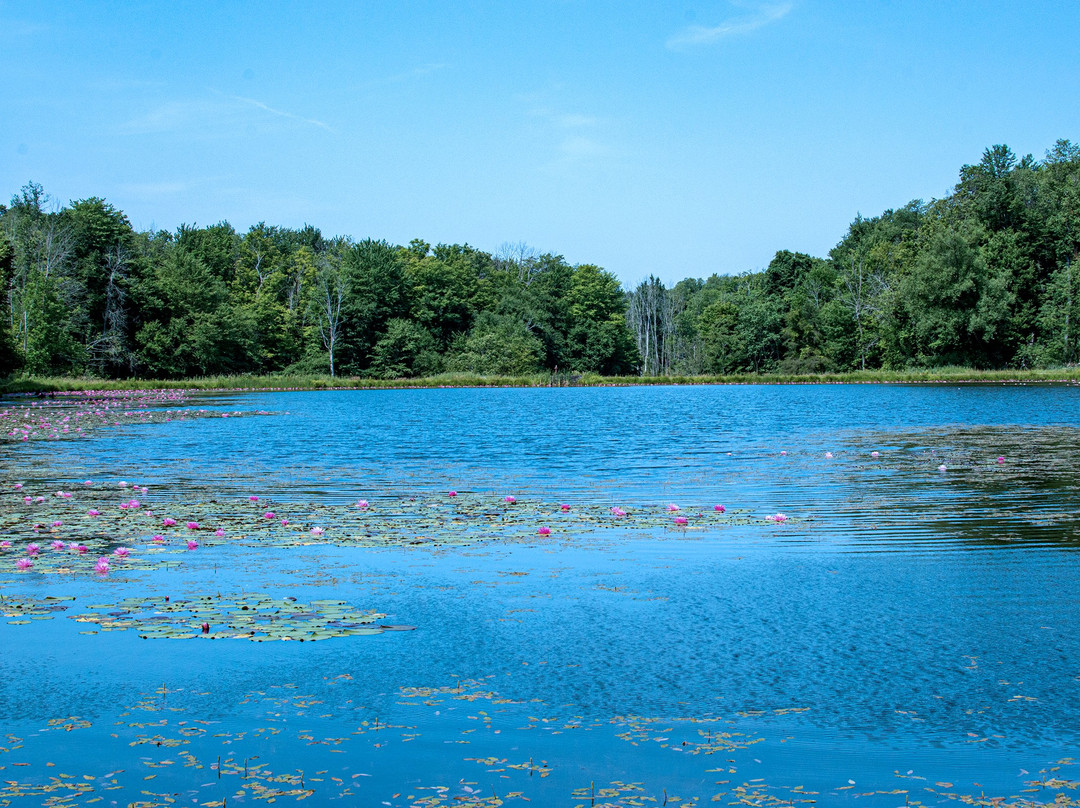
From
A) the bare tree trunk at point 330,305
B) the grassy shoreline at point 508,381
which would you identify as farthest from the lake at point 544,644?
the bare tree trunk at point 330,305

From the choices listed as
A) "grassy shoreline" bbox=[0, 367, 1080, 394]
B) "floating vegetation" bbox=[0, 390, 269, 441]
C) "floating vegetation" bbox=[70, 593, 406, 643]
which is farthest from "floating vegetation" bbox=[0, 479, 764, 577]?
"grassy shoreline" bbox=[0, 367, 1080, 394]

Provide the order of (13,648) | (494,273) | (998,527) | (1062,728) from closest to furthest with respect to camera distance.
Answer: (1062,728)
(13,648)
(998,527)
(494,273)

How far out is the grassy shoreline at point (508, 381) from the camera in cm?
6669

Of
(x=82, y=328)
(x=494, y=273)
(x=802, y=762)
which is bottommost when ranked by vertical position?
(x=802, y=762)

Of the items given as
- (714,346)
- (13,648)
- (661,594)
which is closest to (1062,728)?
(661,594)

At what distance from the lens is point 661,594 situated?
840 cm

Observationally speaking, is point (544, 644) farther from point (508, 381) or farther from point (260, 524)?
point (508, 381)

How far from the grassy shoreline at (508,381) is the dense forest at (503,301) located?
318 cm

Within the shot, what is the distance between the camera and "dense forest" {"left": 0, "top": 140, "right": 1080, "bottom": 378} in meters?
80.5

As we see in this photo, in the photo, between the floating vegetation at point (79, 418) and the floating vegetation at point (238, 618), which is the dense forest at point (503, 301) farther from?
the floating vegetation at point (238, 618)

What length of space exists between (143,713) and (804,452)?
18948 millimetres

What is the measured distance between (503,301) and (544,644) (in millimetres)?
110023

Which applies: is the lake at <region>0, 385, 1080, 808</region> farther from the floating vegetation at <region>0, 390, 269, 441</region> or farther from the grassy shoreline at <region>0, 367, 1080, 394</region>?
the grassy shoreline at <region>0, 367, 1080, 394</region>

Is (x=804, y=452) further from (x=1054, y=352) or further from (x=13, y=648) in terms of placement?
(x=1054, y=352)
